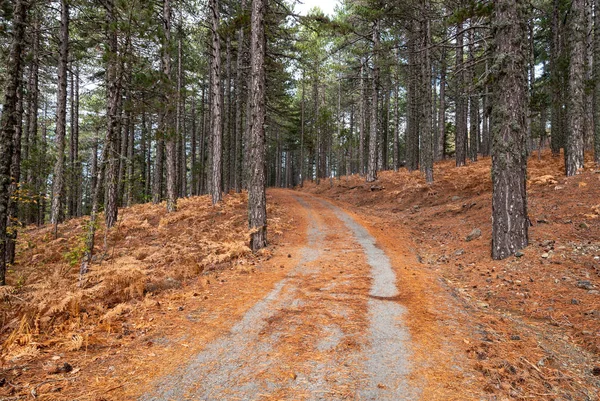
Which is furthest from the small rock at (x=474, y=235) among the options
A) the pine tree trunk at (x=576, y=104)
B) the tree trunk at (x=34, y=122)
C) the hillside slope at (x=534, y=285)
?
the tree trunk at (x=34, y=122)

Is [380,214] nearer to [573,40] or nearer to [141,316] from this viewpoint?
[573,40]

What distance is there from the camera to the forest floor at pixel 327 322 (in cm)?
293

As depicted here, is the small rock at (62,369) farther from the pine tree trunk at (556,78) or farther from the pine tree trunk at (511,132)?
the pine tree trunk at (556,78)

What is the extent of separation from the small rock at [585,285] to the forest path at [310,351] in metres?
3.21

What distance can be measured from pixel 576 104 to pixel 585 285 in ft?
34.0

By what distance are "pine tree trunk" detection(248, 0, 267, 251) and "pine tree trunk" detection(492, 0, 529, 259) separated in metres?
6.43

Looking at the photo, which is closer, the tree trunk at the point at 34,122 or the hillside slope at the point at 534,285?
the hillside slope at the point at 534,285

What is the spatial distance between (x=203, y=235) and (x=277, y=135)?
109ft

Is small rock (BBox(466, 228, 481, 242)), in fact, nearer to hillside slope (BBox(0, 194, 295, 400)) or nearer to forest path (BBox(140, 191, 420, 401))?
forest path (BBox(140, 191, 420, 401))

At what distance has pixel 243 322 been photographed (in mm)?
4395

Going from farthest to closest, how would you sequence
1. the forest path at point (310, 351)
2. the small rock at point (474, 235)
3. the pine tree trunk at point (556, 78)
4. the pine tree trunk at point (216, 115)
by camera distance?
the pine tree trunk at point (216, 115) < the pine tree trunk at point (556, 78) < the small rock at point (474, 235) < the forest path at point (310, 351)

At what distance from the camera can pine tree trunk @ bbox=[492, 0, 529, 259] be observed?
703 centimetres

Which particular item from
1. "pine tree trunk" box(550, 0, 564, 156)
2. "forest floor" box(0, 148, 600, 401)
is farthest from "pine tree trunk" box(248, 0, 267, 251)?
"pine tree trunk" box(550, 0, 564, 156)

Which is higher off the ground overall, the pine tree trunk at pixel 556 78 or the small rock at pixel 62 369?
the pine tree trunk at pixel 556 78
